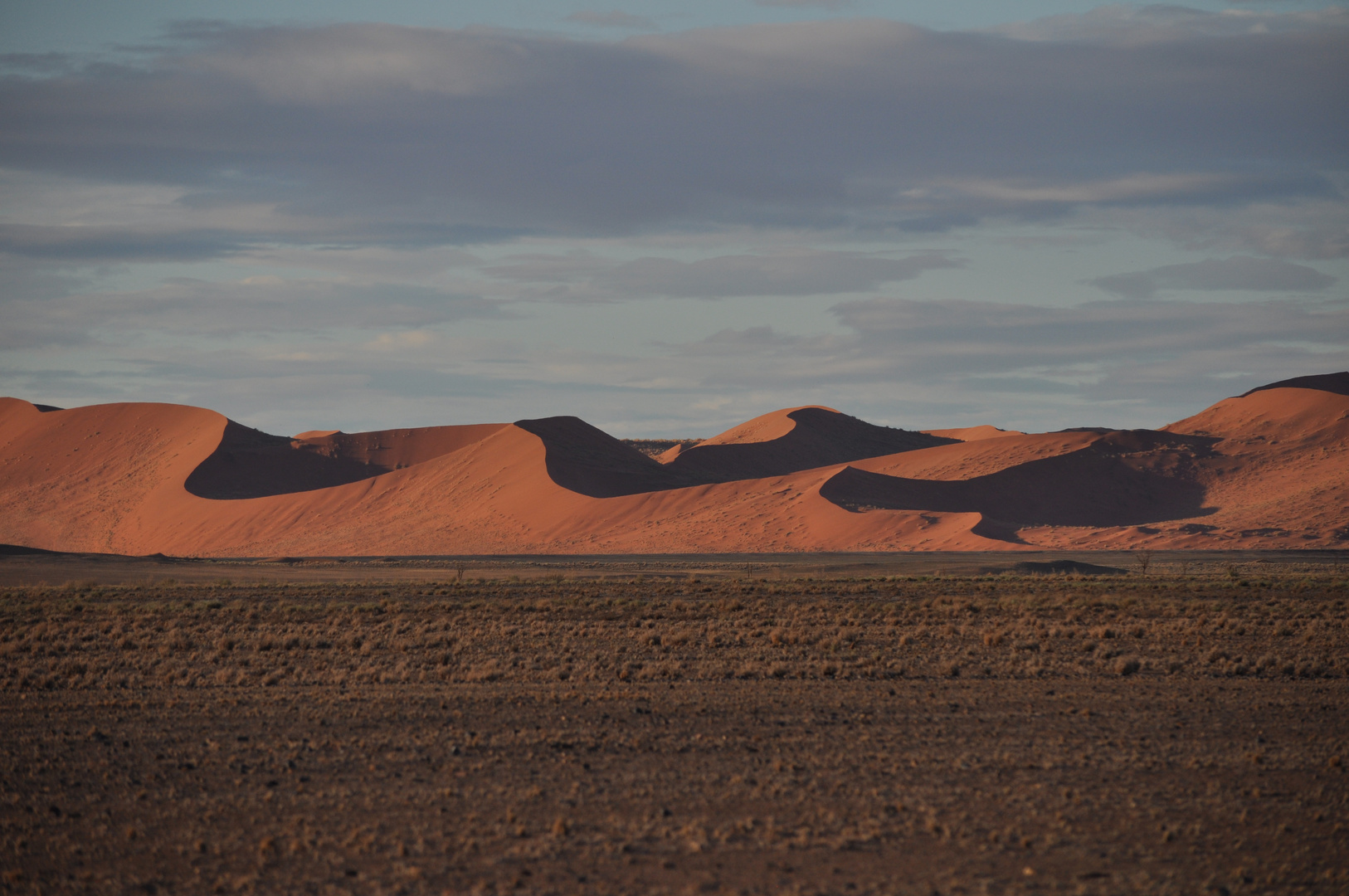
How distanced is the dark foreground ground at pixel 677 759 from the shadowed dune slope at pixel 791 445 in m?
72.2

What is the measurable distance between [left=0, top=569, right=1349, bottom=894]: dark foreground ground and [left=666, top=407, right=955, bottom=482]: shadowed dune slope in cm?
7218

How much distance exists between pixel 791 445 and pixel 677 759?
297 feet

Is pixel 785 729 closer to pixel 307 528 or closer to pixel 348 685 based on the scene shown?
pixel 348 685

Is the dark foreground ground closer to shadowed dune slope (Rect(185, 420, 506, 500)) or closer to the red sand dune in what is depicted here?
the red sand dune

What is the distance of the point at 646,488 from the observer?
82.7 m

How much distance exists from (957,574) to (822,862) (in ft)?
112

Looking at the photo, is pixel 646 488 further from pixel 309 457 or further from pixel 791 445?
pixel 309 457

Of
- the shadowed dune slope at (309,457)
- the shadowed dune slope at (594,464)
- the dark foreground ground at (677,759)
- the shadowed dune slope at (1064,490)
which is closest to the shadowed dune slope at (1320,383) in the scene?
the shadowed dune slope at (1064,490)

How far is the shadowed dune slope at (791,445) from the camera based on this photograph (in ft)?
310

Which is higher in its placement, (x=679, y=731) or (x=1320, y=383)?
(x=1320, y=383)

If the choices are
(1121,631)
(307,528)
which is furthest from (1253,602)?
(307,528)

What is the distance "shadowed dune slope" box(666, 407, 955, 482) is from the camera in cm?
9462

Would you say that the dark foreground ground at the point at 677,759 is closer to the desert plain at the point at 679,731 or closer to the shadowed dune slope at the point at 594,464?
the desert plain at the point at 679,731

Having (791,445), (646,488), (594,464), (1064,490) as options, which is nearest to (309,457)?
(594,464)
